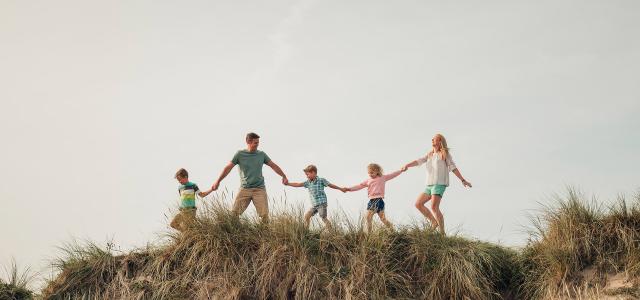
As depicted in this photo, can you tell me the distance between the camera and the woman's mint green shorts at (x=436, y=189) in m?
11.7

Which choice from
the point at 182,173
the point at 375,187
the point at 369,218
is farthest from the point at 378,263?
the point at 182,173

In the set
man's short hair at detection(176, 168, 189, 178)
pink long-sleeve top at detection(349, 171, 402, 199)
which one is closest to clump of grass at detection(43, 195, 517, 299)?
pink long-sleeve top at detection(349, 171, 402, 199)

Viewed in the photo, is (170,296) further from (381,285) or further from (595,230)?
(595,230)

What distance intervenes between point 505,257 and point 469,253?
1089 mm

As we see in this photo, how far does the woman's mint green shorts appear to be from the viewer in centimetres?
1173

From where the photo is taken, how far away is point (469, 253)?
34.4 feet

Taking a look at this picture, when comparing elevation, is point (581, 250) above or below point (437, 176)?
below

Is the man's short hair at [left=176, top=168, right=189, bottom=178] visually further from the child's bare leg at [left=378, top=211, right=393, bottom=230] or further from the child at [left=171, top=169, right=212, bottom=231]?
the child's bare leg at [left=378, top=211, right=393, bottom=230]

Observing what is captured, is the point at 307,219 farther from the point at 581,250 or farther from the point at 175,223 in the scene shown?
the point at 581,250

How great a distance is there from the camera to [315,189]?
12.2m

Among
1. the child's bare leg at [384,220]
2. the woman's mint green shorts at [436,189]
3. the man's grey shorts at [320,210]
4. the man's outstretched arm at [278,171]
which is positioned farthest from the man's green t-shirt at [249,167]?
the woman's mint green shorts at [436,189]

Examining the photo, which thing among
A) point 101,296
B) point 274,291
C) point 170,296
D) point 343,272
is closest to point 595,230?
point 343,272

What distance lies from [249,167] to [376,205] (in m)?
2.77

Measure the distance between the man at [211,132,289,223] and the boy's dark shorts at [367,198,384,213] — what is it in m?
2.14
